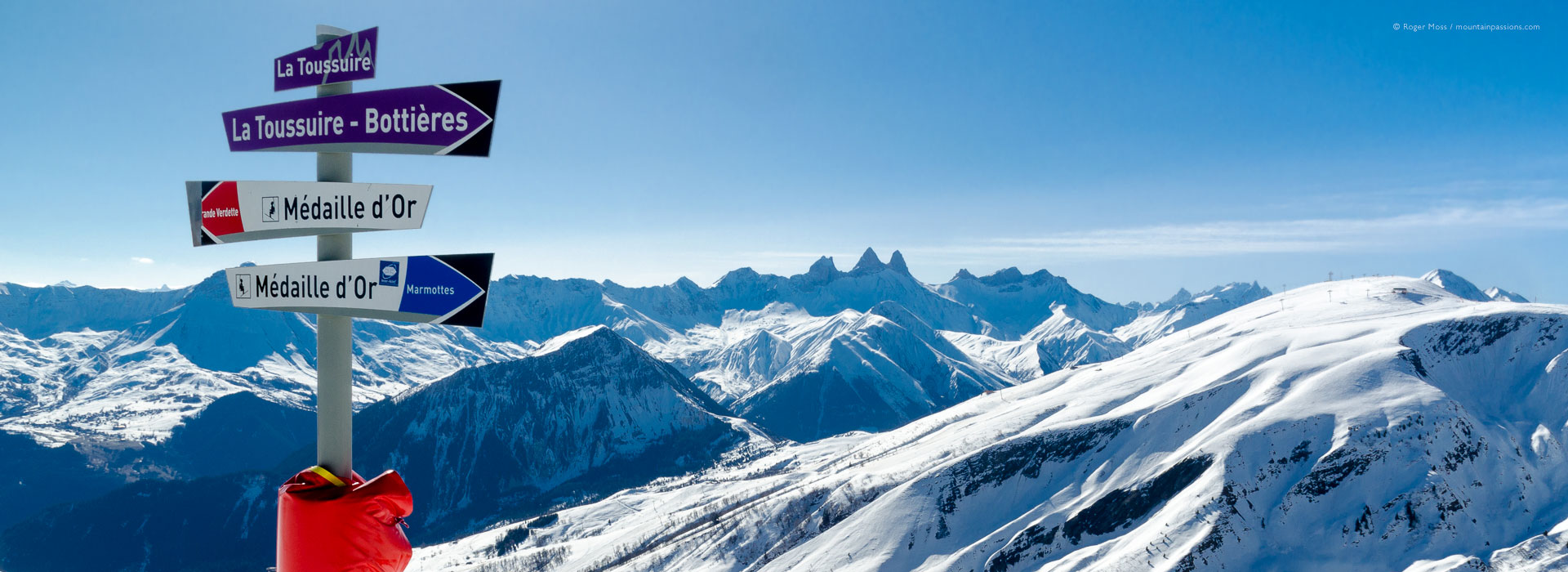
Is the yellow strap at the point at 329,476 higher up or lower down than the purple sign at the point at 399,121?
lower down

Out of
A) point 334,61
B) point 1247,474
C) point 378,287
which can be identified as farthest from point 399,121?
point 1247,474

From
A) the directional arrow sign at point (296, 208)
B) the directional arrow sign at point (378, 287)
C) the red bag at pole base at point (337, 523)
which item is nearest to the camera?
the directional arrow sign at point (378, 287)

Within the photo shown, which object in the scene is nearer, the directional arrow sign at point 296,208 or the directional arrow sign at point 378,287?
the directional arrow sign at point 378,287

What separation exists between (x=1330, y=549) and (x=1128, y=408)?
44.1m

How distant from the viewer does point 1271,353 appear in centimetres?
14588

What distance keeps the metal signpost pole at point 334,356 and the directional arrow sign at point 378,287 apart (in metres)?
0.22

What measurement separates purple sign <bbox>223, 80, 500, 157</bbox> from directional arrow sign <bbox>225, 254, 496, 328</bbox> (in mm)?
1417

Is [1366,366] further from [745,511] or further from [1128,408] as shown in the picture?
[745,511]

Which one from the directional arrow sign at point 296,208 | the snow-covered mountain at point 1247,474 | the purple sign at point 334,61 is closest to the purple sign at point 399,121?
the purple sign at point 334,61

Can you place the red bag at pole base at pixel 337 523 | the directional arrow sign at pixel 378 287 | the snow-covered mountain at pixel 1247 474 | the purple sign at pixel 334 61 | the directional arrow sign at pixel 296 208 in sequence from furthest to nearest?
1. the snow-covered mountain at pixel 1247 474
2. the purple sign at pixel 334 61
3. the directional arrow sign at pixel 296 208
4. the red bag at pole base at pixel 337 523
5. the directional arrow sign at pixel 378 287

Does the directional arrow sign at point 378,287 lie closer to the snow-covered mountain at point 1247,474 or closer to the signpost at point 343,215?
the signpost at point 343,215

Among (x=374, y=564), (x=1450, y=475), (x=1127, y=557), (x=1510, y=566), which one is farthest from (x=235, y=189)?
(x=1450, y=475)

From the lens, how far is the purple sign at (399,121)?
26.7ft

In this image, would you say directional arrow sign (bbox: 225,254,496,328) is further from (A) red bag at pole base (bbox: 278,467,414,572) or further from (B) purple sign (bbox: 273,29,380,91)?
(B) purple sign (bbox: 273,29,380,91)
